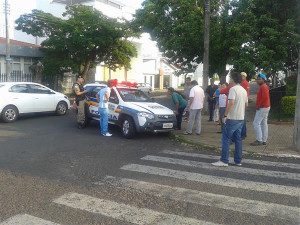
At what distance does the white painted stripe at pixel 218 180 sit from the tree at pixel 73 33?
20.8 metres

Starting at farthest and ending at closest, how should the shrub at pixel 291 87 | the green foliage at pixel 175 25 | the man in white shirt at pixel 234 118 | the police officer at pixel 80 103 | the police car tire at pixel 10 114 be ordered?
the shrub at pixel 291 87
the green foliage at pixel 175 25
the police car tire at pixel 10 114
the police officer at pixel 80 103
the man in white shirt at pixel 234 118

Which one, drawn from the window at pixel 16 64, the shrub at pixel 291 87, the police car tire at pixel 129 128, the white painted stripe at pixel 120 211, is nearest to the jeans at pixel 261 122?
the police car tire at pixel 129 128

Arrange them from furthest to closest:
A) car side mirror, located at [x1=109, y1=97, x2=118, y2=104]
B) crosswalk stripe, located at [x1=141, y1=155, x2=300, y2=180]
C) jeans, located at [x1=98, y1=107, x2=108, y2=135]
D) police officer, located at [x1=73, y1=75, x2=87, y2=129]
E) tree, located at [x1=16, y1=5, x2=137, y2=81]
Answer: tree, located at [x1=16, y1=5, x2=137, y2=81], police officer, located at [x1=73, y1=75, x2=87, y2=129], car side mirror, located at [x1=109, y1=97, x2=118, y2=104], jeans, located at [x1=98, y1=107, x2=108, y2=135], crosswalk stripe, located at [x1=141, y1=155, x2=300, y2=180]

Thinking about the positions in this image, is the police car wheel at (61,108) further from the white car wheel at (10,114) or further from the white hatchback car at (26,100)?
the white car wheel at (10,114)

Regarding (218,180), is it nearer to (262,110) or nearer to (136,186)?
(136,186)

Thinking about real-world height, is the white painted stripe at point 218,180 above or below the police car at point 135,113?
below

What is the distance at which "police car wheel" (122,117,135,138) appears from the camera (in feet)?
31.9

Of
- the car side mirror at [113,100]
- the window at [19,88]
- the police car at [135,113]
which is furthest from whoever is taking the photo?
the window at [19,88]

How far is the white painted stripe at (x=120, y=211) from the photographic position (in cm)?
418

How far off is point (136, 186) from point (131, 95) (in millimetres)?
5651

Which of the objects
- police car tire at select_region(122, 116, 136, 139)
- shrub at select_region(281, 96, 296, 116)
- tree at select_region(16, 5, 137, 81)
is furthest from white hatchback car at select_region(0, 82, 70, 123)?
tree at select_region(16, 5, 137, 81)

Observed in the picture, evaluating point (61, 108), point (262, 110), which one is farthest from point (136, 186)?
point (61, 108)

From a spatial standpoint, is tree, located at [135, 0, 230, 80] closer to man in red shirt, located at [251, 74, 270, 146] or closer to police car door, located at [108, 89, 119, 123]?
police car door, located at [108, 89, 119, 123]

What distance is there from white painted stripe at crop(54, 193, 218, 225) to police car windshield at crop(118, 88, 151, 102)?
5.82 metres
